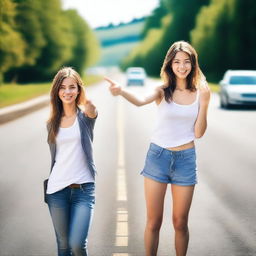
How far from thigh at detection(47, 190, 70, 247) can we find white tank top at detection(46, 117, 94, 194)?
5 centimetres

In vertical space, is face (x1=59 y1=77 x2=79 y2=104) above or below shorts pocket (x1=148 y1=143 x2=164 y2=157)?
above

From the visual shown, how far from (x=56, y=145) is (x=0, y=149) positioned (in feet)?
28.1

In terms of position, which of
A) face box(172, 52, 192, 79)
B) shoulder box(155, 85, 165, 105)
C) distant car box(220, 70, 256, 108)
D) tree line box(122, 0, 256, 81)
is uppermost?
face box(172, 52, 192, 79)

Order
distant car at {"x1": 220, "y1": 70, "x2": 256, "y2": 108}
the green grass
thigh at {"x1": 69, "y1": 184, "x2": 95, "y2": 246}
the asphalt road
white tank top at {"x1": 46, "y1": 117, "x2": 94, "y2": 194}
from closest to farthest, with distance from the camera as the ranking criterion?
thigh at {"x1": 69, "y1": 184, "x2": 95, "y2": 246}, white tank top at {"x1": 46, "y1": 117, "x2": 94, "y2": 194}, the asphalt road, distant car at {"x1": 220, "y1": 70, "x2": 256, "y2": 108}, the green grass

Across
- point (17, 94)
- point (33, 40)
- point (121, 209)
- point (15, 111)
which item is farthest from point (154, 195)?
point (33, 40)

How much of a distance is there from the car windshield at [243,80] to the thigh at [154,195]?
64.6ft

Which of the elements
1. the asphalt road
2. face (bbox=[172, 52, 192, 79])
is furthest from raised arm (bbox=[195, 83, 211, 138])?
the asphalt road

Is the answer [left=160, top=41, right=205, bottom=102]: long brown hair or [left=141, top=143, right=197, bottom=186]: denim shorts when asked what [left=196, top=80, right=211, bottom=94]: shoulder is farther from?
[left=141, top=143, right=197, bottom=186]: denim shorts

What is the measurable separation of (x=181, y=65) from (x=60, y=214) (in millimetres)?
1518

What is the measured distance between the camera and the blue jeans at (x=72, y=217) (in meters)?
3.72

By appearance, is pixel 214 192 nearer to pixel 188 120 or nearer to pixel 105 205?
pixel 105 205

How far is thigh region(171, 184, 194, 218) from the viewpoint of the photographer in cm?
415

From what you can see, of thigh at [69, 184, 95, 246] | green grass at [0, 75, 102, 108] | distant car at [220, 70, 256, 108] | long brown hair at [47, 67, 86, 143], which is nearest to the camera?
thigh at [69, 184, 95, 246]

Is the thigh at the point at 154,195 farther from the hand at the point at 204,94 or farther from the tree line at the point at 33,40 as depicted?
the tree line at the point at 33,40
